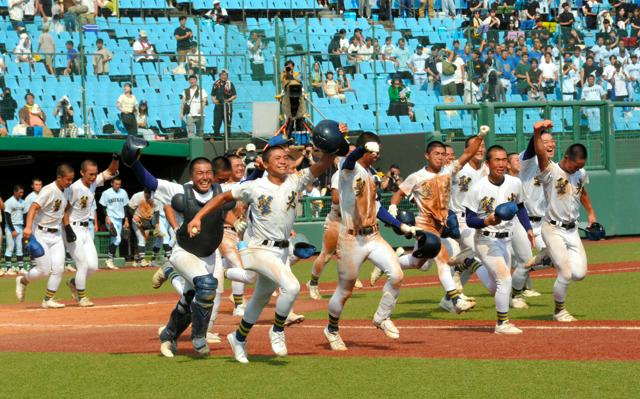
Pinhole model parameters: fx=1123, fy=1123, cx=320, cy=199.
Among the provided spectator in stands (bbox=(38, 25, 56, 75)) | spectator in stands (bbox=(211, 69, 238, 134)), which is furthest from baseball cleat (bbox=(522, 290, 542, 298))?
spectator in stands (bbox=(38, 25, 56, 75))

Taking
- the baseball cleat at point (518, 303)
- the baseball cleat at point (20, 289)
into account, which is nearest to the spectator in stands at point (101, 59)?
the baseball cleat at point (20, 289)

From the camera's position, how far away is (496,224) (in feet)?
37.7

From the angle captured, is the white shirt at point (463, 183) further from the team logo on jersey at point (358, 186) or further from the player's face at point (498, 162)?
the team logo on jersey at point (358, 186)

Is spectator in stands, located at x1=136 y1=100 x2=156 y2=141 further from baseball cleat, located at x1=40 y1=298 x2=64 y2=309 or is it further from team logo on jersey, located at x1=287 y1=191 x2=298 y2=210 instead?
team logo on jersey, located at x1=287 y1=191 x2=298 y2=210

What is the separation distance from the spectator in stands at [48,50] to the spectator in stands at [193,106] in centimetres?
310

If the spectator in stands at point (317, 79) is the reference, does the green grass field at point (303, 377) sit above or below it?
below

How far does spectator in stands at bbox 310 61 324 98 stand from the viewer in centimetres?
2769

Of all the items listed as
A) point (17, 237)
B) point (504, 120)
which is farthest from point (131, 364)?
point (504, 120)

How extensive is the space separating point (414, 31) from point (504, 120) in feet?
19.3

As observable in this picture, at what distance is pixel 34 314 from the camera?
15.8 m

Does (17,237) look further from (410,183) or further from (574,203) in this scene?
(574,203)

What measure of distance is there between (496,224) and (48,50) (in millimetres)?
17400

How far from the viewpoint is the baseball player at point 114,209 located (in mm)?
25578

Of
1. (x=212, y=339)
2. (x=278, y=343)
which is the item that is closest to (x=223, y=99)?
(x=212, y=339)
